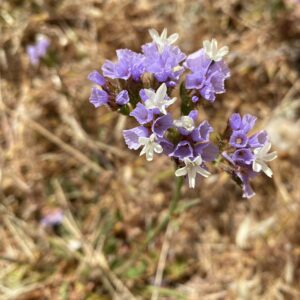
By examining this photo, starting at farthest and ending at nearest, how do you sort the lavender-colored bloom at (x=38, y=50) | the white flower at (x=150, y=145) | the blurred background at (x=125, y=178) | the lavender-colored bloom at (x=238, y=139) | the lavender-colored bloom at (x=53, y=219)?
the lavender-colored bloom at (x=38, y=50)
the lavender-colored bloom at (x=53, y=219)
the blurred background at (x=125, y=178)
the lavender-colored bloom at (x=238, y=139)
the white flower at (x=150, y=145)

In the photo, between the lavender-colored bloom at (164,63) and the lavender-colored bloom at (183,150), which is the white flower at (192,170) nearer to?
the lavender-colored bloom at (183,150)

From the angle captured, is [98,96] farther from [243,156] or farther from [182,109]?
[243,156]

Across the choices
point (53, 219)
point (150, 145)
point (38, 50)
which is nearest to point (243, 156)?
point (150, 145)

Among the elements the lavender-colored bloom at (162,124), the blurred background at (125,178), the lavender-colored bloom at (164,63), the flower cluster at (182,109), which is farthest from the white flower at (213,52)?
the blurred background at (125,178)

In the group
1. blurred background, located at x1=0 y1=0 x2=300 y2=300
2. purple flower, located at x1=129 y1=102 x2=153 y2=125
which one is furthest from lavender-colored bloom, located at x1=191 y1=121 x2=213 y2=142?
blurred background, located at x1=0 y1=0 x2=300 y2=300

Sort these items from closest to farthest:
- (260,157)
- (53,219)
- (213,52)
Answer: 1. (260,157)
2. (213,52)
3. (53,219)

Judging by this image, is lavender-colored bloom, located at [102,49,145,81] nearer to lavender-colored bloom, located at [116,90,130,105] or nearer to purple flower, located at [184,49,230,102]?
lavender-colored bloom, located at [116,90,130,105]

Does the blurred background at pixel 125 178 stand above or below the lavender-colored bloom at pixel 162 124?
above
